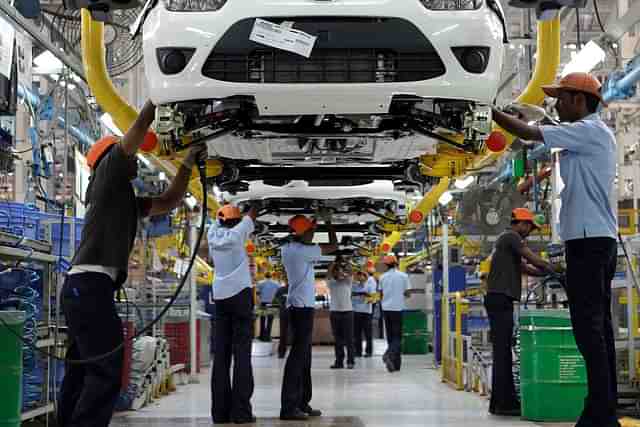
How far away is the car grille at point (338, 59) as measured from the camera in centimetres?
374

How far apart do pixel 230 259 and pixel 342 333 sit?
6.57 meters

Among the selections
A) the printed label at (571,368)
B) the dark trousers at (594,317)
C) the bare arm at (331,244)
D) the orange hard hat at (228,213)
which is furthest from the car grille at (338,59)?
the bare arm at (331,244)

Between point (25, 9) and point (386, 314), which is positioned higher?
point (25, 9)

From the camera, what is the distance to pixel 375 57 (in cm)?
378

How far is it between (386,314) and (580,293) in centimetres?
851

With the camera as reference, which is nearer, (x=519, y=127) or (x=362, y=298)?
(x=519, y=127)

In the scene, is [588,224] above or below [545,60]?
below

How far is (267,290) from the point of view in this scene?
18438 mm

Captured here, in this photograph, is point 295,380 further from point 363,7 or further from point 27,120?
point 27,120

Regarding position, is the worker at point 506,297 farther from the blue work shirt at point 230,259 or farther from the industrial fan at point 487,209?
the blue work shirt at point 230,259

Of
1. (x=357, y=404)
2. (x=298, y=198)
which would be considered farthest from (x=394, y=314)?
(x=298, y=198)

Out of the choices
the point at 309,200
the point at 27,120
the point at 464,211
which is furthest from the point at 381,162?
the point at 27,120

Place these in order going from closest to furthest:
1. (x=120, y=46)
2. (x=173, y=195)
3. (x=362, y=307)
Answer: (x=173, y=195)
(x=120, y=46)
(x=362, y=307)

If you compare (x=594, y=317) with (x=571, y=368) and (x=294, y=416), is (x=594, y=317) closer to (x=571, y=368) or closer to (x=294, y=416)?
(x=571, y=368)
